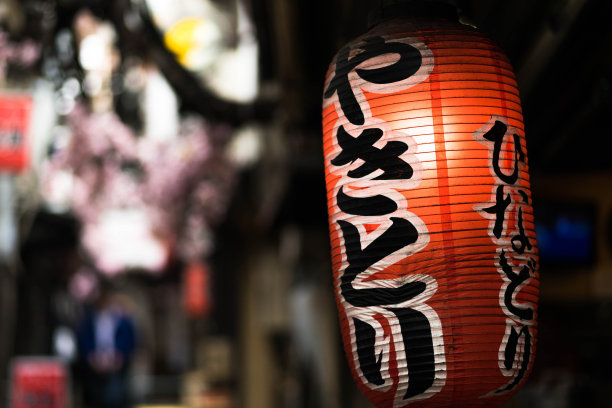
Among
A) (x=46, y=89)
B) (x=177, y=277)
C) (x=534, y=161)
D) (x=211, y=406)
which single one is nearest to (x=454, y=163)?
(x=534, y=161)

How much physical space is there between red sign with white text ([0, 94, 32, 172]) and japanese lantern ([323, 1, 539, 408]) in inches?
350

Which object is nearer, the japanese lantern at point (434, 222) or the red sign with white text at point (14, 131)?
the japanese lantern at point (434, 222)

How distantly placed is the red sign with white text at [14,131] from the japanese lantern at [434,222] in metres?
8.90

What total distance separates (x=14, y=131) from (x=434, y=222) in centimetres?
952

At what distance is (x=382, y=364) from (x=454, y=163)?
3.32 ft

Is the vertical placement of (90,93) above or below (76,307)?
above

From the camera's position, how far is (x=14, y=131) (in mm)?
11906

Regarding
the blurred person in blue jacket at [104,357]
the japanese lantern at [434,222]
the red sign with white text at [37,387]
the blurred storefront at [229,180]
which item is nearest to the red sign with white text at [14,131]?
the blurred storefront at [229,180]

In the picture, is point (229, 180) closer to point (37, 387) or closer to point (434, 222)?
point (37, 387)

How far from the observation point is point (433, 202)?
3799mm

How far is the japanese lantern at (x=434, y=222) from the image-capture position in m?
3.76

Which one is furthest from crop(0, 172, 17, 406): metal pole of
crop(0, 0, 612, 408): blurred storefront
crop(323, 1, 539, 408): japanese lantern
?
crop(323, 1, 539, 408): japanese lantern

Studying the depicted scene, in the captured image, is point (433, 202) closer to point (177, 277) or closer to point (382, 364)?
point (382, 364)

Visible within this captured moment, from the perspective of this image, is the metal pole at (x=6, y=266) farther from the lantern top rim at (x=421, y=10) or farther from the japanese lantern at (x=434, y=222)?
the japanese lantern at (x=434, y=222)
